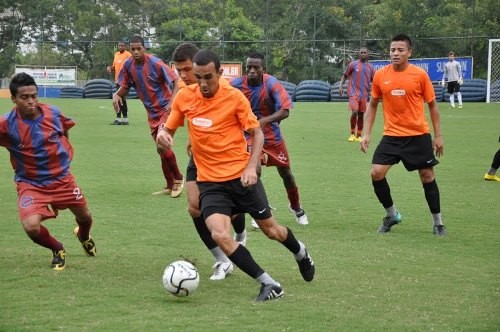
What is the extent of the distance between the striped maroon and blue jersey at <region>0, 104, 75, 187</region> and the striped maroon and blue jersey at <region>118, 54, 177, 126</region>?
15.5 feet

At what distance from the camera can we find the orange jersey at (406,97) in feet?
30.4

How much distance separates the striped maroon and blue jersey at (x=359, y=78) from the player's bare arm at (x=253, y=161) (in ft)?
46.4

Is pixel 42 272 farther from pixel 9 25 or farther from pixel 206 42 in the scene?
pixel 9 25

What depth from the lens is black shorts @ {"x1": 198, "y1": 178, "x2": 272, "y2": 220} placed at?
253 inches

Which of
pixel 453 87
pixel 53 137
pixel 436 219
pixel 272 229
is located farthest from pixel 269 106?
pixel 453 87

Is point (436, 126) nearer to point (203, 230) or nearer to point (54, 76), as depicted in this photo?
point (203, 230)

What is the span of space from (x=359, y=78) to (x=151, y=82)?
30.9 ft

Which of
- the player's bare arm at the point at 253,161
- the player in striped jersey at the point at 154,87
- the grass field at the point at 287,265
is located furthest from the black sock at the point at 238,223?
the player in striped jersey at the point at 154,87

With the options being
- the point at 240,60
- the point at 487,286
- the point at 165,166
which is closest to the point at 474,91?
the point at 240,60

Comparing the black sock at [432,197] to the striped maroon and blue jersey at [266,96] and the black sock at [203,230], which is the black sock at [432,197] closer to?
the striped maroon and blue jersey at [266,96]

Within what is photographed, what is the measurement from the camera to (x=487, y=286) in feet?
22.6

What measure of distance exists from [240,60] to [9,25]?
1249 centimetres

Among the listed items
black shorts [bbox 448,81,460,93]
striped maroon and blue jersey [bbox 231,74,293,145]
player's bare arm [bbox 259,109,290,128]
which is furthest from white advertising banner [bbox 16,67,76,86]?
player's bare arm [bbox 259,109,290,128]

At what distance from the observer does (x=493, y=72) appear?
118 feet
